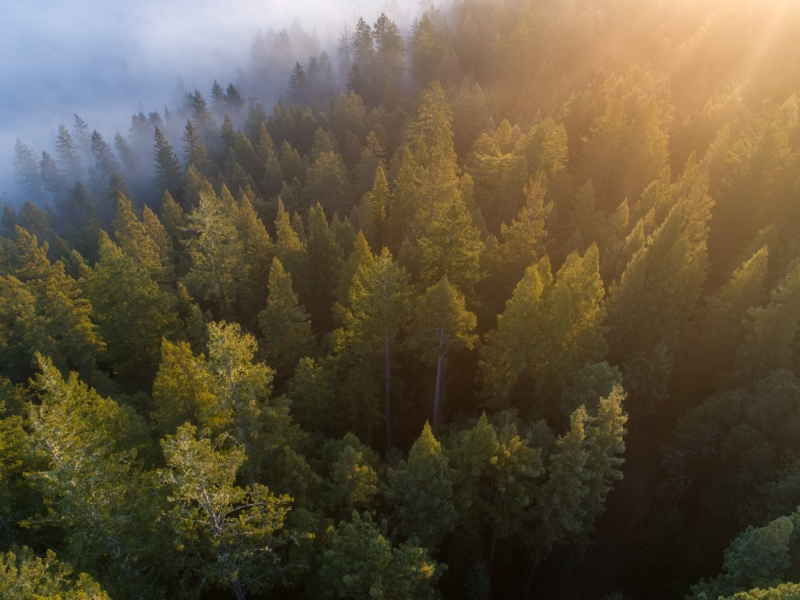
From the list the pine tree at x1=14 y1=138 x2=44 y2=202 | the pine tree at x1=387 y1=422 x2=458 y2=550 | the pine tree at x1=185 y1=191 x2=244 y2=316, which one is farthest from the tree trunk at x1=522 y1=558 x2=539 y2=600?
the pine tree at x1=14 y1=138 x2=44 y2=202

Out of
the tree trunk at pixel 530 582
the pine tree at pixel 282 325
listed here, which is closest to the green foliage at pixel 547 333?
the tree trunk at pixel 530 582

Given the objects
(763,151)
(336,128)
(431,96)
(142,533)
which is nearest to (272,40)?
(336,128)

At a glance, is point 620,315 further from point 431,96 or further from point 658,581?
point 431,96

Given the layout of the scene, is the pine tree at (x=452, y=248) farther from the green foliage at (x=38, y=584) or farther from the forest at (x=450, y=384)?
the green foliage at (x=38, y=584)

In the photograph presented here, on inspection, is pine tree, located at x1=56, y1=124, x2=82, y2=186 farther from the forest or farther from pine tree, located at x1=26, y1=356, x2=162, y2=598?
pine tree, located at x1=26, y1=356, x2=162, y2=598

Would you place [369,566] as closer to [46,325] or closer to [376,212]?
[376,212]

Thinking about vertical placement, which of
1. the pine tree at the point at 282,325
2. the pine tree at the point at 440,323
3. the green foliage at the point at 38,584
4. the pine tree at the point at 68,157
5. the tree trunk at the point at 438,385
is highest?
the pine tree at the point at 68,157

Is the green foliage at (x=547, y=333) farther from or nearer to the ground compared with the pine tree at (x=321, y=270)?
nearer to the ground

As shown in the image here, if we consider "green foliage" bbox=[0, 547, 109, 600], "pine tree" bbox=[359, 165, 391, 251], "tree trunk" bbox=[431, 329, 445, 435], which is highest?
"pine tree" bbox=[359, 165, 391, 251]

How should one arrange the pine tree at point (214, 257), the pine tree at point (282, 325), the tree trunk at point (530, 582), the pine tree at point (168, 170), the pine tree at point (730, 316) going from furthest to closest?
1. the pine tree at point (168, 170)
2. the pine tree at point (214, 257)
3. the pine tree at point (282, 325)
4. the pine tree at point (730, 316)
5. the tree trunk at point (530, 582)
